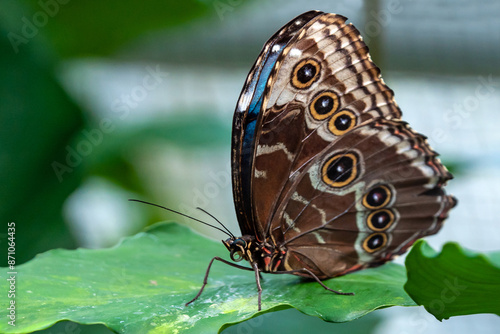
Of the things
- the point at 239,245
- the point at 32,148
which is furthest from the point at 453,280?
the point at 32,148

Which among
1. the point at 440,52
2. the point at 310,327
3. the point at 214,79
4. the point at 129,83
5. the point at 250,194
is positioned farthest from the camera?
the point at 214,79

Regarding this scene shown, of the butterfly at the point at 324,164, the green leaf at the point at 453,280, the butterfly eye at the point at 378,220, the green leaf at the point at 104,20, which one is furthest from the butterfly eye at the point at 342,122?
the green leaf at the point at 104,20

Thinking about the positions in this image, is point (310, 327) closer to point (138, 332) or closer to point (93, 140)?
point (138, 332)

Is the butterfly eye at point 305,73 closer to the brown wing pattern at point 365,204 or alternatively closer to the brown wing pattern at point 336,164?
the brown wing pattern at point 336,164

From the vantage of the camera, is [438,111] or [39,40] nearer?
[39,40]

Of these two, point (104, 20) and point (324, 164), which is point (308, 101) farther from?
point (104, 20)

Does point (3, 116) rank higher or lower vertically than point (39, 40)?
lower

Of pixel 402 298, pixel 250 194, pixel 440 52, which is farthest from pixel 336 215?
pixel 440 52
